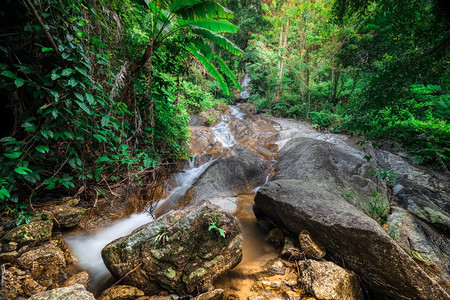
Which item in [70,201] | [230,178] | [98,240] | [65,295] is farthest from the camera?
[230,178]

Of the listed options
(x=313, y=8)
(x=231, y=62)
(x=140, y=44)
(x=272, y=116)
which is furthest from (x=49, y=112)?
(x=231, y=62)

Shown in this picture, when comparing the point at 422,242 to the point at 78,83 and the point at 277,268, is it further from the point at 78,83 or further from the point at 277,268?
the point at 78,83

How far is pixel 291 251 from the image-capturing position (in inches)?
113

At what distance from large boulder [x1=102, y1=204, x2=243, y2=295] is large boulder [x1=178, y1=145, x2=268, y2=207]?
77.3 inches

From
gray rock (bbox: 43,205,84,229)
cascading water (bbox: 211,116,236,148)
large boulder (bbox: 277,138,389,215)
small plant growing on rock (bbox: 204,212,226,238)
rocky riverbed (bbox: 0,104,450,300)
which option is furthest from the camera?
cascading water (bbox: 211,116,236,148)

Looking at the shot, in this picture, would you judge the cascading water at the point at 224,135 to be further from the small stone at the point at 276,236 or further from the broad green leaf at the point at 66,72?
the broad green leaf at the point at 66,72

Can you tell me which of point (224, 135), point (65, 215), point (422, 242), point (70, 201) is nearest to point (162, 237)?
point (65, 215)

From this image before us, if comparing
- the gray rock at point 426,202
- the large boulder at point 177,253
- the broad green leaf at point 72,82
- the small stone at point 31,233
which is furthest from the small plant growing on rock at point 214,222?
the gray rock at point 426,202

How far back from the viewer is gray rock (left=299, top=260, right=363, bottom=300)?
219 centimetres

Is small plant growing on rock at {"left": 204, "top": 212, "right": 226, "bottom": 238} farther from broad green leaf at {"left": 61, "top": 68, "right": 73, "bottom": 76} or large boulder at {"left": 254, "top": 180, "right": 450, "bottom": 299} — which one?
broad green leaf at {"left": 61, "top": 68, "right": 73, "bottom": 76}

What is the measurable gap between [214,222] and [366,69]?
11269mm

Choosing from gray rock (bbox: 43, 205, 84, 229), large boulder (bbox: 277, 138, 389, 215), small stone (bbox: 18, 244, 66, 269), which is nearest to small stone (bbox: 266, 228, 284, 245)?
large boulder (bbox: 277, 138, 389, 215)

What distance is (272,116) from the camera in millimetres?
14180

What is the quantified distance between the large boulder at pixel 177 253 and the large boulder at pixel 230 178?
6.44 feet
